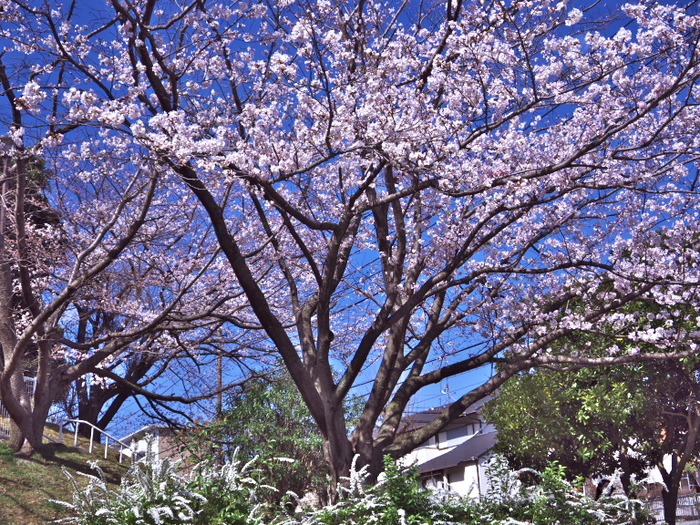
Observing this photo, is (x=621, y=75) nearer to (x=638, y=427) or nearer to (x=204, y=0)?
(x=204, y=0)

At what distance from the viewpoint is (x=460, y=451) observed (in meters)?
25.4

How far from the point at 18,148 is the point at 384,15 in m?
5.74

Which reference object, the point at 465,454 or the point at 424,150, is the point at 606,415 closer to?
the point at 424,150

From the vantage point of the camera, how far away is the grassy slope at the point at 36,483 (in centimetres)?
923

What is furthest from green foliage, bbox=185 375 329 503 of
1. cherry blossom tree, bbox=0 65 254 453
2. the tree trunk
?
the tree trunk

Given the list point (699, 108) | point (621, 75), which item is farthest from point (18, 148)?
point (699, 108)

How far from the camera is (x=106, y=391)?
20.0 meters

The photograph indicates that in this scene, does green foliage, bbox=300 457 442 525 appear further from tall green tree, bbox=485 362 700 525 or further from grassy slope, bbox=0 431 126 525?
tall green tree, bbox=485 362 700 525

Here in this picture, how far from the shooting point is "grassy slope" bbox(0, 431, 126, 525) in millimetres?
9227

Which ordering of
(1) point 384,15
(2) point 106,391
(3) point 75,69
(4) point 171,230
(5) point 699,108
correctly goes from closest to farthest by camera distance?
1. (5) point 699,108
2. (3) point 75,69
3. (1) point 384,15
4. (4) point 171,230
5. (2) point 106,391

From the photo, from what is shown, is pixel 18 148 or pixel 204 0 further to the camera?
pixel 18 148

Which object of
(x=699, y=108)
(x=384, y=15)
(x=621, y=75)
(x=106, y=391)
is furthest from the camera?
(x=106, y=391)

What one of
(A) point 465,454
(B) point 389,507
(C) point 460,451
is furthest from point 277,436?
(C) point 460,451

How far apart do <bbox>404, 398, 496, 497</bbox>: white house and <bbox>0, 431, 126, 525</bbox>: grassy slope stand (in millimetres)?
10931
